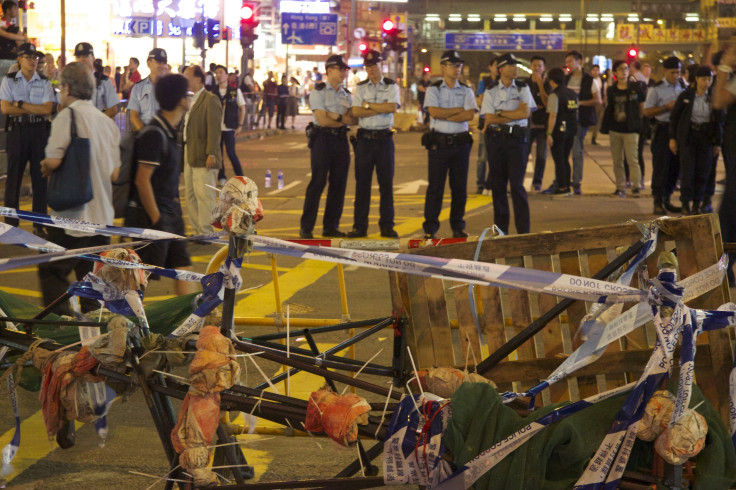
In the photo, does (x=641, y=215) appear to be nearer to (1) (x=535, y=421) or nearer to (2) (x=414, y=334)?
(2) (x=414, y=334)

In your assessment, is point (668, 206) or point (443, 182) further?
point (668, 206)

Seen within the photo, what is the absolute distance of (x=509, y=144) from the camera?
10.8 m

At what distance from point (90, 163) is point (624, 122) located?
979cm

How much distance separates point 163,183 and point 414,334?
10.9ft

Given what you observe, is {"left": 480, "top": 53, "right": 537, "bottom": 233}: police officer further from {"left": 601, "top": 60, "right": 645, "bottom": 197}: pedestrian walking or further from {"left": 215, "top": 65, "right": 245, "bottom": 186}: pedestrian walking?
{"left": 215, "top": 65, "right": 245, "bottom": 186}: pedestrian walking

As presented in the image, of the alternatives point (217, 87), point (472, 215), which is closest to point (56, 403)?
point (472, 215)

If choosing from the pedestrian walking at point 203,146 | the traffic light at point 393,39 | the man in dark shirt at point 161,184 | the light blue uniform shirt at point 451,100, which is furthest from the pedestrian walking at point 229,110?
the traffic light at point 393,39

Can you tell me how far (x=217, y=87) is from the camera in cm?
1543

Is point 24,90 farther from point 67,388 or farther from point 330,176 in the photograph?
point 67,388

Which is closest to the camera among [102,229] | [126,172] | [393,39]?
[102,229]

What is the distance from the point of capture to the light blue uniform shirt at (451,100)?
36.5 ft

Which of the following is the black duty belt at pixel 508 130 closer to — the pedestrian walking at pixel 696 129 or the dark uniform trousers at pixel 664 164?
the pedestrian walking at pixel 696 129

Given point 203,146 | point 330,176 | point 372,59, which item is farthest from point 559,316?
point 372,59

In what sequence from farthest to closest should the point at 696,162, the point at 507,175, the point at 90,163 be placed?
the point at 696,162, the point at 507,175, the point at 90,163
